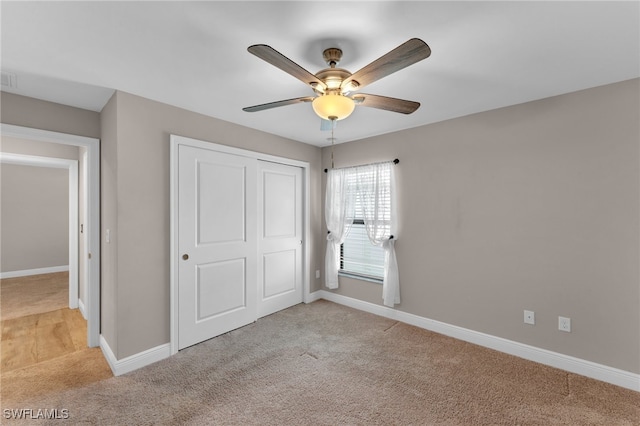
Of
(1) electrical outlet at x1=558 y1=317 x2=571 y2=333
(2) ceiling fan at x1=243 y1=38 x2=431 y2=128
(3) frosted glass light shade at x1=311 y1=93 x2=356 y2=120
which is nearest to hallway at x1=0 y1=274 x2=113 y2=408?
(2) ceiling fan at x1=243 y1=38 x2=431 y2=128

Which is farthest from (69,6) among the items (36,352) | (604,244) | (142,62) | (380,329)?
(604,244)

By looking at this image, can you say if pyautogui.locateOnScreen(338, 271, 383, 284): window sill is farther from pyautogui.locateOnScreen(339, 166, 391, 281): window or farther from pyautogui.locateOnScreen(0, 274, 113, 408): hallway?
pyautogui.locateOnScreen(0, 274, 113, 408): hallway

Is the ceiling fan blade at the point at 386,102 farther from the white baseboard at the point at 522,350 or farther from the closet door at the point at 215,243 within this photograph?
the white baseboard at the point at 522,350

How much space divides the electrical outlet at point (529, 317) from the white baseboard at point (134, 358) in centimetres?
340

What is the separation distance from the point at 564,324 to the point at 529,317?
245 millimetres

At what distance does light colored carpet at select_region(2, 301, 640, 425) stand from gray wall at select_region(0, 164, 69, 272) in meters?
5.58

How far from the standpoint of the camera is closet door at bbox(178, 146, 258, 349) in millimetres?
2770

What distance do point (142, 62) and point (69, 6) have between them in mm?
524

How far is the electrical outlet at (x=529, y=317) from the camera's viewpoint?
8.39 feet

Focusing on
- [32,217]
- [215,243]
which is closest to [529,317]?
[215,243]

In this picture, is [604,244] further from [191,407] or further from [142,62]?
[142,62]

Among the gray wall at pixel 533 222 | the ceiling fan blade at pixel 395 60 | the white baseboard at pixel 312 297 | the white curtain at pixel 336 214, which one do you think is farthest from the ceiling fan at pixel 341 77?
the white baseboard at pixel 312 297

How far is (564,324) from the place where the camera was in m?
2.41

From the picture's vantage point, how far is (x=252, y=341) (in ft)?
9.59
